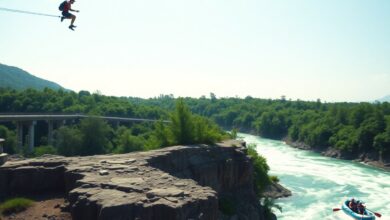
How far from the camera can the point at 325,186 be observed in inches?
1849

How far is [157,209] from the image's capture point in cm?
895

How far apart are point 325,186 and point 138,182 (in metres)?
40.4

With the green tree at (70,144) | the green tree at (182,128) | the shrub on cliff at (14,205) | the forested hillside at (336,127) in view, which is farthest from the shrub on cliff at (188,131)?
the forested hillside at (336,127)

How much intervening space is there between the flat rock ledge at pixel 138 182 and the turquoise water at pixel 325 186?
57.0 feet

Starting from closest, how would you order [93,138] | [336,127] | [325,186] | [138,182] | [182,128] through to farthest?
[138,182] → [182,128] → [325,186] → [93,138] → [336,127]

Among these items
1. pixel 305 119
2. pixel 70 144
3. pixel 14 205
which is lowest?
pixel 70 144

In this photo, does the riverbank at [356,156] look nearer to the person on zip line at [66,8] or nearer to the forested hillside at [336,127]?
the forested hillside at [336,127]

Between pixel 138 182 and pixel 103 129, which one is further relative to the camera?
pixel 103 129

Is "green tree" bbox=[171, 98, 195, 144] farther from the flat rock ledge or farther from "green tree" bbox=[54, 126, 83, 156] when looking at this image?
"green tree" bbox=[54, 126, 83, 156]

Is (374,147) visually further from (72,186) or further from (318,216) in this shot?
(72,186)

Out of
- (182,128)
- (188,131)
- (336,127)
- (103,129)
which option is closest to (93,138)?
(103,129)

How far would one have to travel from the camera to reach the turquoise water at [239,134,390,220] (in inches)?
1484

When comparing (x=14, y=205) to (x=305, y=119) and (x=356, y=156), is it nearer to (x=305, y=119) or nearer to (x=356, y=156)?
(x=356, y=156)

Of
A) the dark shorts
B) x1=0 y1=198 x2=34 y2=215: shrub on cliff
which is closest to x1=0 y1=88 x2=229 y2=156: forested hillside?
the dark shorts
